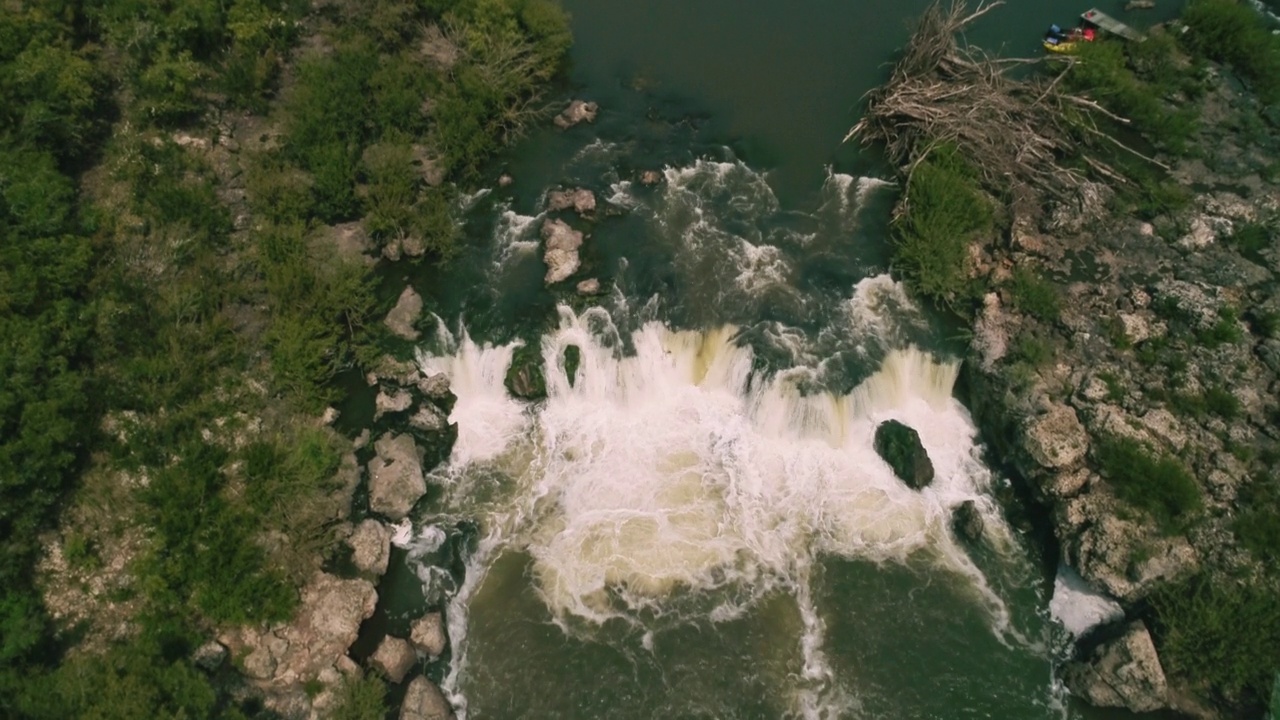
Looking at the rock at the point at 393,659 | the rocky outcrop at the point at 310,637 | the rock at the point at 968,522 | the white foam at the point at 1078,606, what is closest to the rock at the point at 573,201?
the rocky outcrop at the point at 310,637

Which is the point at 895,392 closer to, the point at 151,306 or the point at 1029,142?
the point at 1029,142

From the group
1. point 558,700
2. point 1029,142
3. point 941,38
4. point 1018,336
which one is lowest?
point 558,700

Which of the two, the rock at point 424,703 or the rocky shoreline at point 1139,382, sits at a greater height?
the rocky shoreline at point 1139,382

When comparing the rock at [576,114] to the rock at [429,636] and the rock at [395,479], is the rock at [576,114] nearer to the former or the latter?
the rock at [395,479]

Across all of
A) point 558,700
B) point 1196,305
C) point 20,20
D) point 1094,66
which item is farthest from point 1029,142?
point 20,20

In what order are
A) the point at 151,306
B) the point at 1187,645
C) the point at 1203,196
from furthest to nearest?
the point at 1203,196
the point at 151,306
the point at 1187,645

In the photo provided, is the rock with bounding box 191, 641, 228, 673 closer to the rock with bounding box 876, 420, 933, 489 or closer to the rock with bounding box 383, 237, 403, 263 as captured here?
the rock with bounding box 383, 237, 403, 263

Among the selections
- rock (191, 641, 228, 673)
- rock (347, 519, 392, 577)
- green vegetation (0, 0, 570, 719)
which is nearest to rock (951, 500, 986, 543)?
rock (347, 519, 392, 577)
